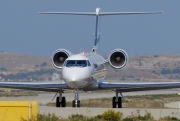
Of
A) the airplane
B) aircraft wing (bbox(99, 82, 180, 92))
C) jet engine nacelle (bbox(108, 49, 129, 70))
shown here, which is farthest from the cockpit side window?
jet engine nacelle (bbox(108, 49, 129, 70))

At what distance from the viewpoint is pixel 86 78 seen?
41.3 meters

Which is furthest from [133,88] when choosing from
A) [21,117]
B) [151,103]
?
[21,117]

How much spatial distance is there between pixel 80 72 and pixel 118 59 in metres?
5.20

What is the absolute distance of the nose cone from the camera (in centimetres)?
4053

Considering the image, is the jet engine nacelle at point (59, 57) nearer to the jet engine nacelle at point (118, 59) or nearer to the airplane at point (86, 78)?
the airplane at point (86, 78)

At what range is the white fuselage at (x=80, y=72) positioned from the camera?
40656 millimetres

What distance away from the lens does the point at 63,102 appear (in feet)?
141

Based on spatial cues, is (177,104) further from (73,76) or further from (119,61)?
(73,76)

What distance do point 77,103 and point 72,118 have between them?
10.8 meters

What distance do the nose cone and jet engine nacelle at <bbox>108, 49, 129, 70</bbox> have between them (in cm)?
434

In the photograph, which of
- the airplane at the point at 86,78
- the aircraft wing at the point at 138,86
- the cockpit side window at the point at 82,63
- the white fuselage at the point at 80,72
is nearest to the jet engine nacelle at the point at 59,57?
the airplane at the point at 86,78

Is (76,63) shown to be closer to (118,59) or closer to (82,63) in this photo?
(82,63)

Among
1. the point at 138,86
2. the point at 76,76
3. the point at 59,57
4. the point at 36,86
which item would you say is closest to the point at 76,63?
the point at 76,76

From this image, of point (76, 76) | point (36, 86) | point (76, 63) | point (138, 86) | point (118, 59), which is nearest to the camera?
point (76, 76)
